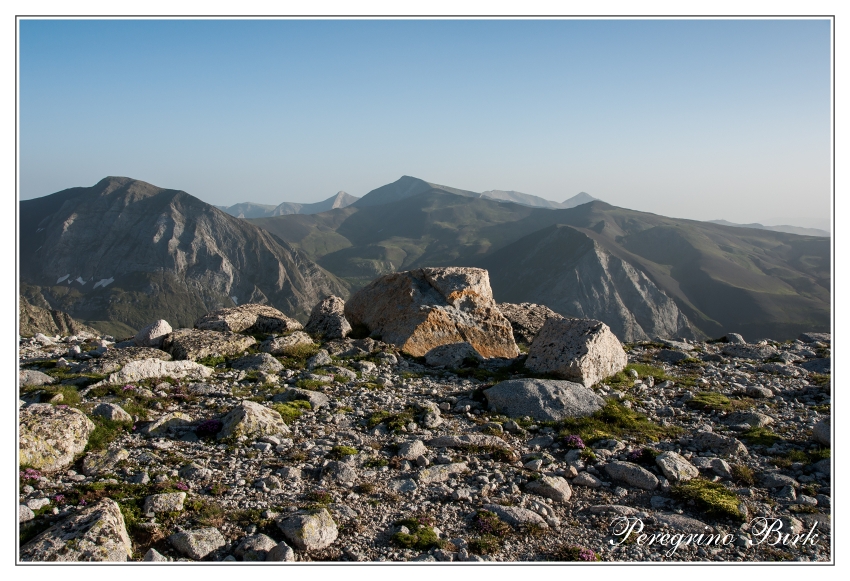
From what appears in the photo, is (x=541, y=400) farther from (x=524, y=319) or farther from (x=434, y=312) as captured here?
(x=524, y=319)

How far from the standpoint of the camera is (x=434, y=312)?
24359 mm

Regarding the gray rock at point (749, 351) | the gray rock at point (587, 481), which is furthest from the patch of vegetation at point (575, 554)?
the gray rock at point (749, 351)

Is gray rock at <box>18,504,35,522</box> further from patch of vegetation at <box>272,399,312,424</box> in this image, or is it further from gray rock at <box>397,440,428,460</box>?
gray rock at <box>397,440,428,460</box>

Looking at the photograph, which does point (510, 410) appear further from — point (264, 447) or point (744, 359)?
point (744, 359)

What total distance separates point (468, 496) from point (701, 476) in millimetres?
5482

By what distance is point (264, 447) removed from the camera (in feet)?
40.7

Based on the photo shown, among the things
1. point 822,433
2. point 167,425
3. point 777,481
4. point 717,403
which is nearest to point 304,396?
point 167,425

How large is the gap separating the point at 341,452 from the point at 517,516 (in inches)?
174

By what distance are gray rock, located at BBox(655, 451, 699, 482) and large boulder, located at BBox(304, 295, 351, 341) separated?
15.2 m

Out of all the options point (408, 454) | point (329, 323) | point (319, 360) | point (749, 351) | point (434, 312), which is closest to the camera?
point (408, 454)

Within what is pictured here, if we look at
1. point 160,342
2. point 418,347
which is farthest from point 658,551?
point 160,342

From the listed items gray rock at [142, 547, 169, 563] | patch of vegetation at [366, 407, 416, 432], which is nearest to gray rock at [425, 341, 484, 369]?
patch of vegetation at [366, 407, 416, 432]

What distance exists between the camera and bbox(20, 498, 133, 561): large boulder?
8.08 meters

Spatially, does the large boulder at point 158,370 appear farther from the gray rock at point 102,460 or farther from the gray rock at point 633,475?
the gray rock at point 633,475
